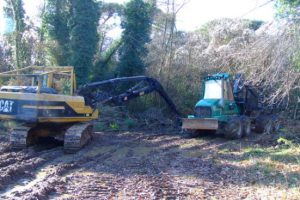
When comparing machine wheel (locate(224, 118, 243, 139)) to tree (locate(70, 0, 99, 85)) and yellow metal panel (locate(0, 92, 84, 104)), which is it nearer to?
yellow metal panel (locate(0, 92, 84, 104))

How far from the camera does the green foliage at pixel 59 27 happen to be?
22.1 meters

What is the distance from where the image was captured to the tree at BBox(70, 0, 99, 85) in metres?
20.8

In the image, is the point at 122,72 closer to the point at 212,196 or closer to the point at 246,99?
the point at 246,99

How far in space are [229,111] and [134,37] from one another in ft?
28.4

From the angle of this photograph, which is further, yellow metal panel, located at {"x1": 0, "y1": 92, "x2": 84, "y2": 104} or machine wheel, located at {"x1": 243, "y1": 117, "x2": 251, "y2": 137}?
machine wheel, located at {"x1": 243, "y1": 117, "x2": 251, "y2": 137}

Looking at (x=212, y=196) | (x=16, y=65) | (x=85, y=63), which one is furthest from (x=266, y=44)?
(x=16, y=65)

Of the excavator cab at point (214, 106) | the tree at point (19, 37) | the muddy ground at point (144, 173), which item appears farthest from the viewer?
the tree at point (19, 37)

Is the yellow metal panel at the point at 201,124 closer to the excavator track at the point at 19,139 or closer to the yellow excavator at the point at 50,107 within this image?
the yellow excavator at the point at 50,107

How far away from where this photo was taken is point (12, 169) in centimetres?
823

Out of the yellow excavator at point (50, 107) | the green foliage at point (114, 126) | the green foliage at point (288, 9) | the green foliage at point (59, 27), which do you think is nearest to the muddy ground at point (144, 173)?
the yellow excavator at point (50, 107)

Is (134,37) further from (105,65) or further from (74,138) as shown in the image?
(74,138)

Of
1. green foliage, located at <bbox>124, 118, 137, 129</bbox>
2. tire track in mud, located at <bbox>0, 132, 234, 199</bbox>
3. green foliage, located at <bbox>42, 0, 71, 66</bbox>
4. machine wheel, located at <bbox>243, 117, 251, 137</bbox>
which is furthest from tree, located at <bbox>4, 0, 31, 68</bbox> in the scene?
machine wheel, located at <bbox>243, 117, 251, 137</bbox>

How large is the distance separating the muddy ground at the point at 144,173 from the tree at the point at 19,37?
1084cm

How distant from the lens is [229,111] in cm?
1523
